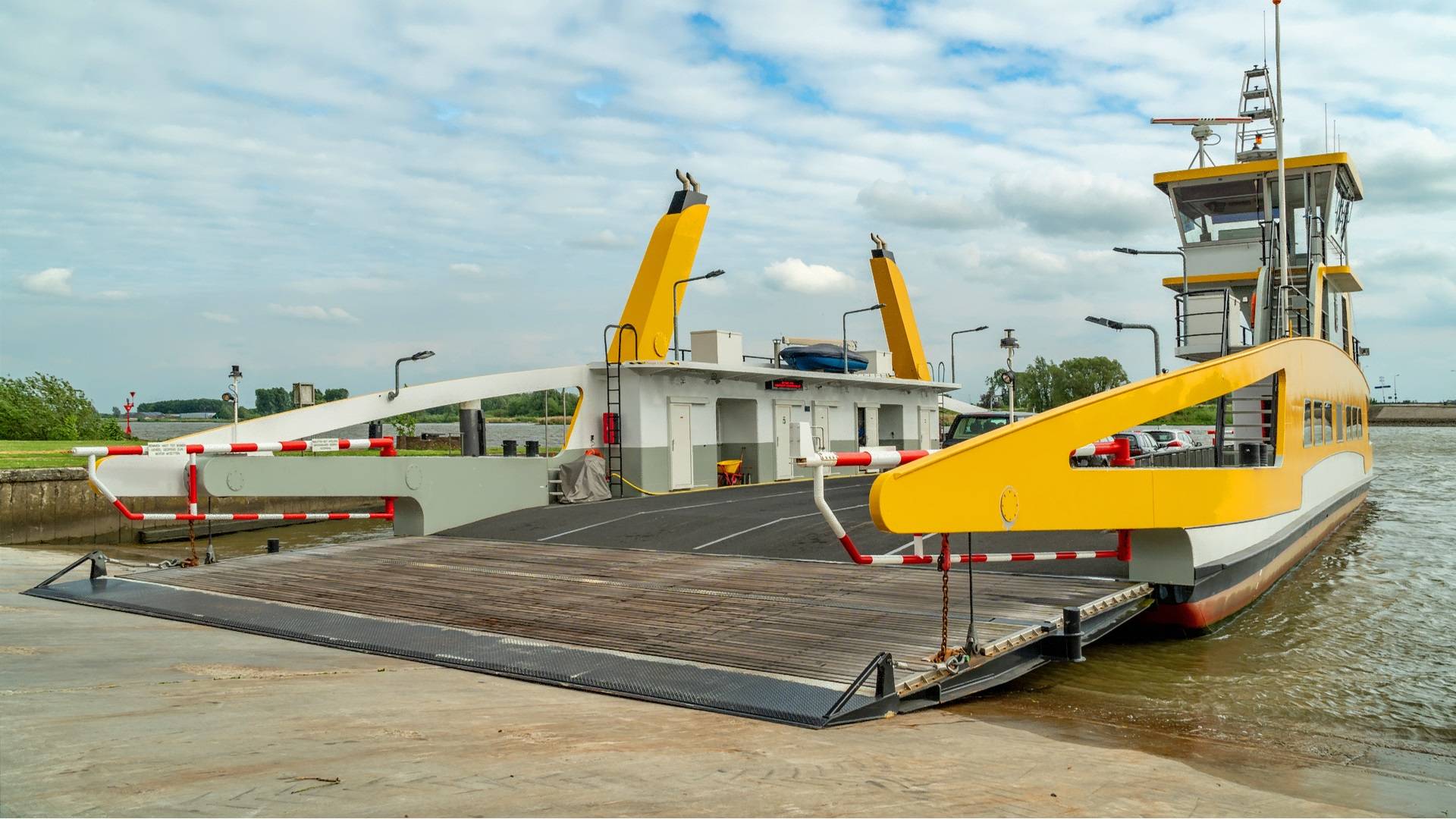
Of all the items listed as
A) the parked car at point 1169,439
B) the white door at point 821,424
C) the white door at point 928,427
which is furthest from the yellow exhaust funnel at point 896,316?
the parked car at point 1169,439

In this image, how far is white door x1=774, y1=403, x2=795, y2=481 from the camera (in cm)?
2588

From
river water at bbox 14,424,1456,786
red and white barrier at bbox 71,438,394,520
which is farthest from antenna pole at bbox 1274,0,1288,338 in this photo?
red and white barrier at bbox 71,438,394,520

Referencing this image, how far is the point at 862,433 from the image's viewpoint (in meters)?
30.4

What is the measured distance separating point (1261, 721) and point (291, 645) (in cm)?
769

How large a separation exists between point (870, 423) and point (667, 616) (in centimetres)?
2187

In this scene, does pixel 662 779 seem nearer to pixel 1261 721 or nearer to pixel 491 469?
pixel 1261 721

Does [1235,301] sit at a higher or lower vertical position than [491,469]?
higher

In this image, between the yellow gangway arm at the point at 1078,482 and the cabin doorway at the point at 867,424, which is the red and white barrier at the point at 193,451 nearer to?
the yellow gangway arm at the point at 1078,482

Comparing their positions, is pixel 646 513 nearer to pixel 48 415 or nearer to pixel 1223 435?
pixel 1223 435

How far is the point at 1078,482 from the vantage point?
7.98 metres

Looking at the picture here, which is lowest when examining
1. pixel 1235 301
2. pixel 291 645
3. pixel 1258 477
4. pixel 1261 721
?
pixel 1261 721

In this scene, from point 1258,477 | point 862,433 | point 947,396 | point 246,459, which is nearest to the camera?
point 1258,477

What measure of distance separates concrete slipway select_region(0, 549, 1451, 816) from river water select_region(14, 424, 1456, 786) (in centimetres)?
63

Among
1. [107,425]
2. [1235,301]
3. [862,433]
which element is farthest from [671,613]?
[107,425]
